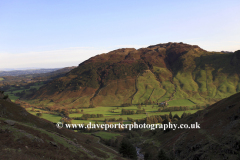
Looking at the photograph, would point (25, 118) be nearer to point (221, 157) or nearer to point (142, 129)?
point (221, 157)

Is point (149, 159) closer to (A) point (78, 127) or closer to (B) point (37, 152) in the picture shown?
(B) point (37, 152)

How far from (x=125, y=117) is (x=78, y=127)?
184 feet

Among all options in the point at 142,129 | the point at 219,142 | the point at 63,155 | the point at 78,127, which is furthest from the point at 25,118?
the point at 142,129

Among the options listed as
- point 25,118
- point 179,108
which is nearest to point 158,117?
point 179,108

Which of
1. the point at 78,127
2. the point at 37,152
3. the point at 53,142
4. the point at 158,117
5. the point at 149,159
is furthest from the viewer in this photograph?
the point at 158,117

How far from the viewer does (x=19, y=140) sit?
3312 cm

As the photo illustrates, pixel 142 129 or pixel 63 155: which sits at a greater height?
pixel 63 155

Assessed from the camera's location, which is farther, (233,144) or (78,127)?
(78,127)

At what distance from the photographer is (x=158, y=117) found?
15775 centimetres

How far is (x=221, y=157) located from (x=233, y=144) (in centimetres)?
461

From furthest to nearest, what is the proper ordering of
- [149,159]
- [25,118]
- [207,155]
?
[149,159]
[25,118]
[207,155]

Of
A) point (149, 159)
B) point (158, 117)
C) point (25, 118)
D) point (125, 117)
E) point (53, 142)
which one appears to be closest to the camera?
point (53, 142)

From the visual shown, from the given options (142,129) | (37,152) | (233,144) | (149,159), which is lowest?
(142,129)

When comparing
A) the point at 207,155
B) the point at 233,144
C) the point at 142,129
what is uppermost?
the point at 233,144
